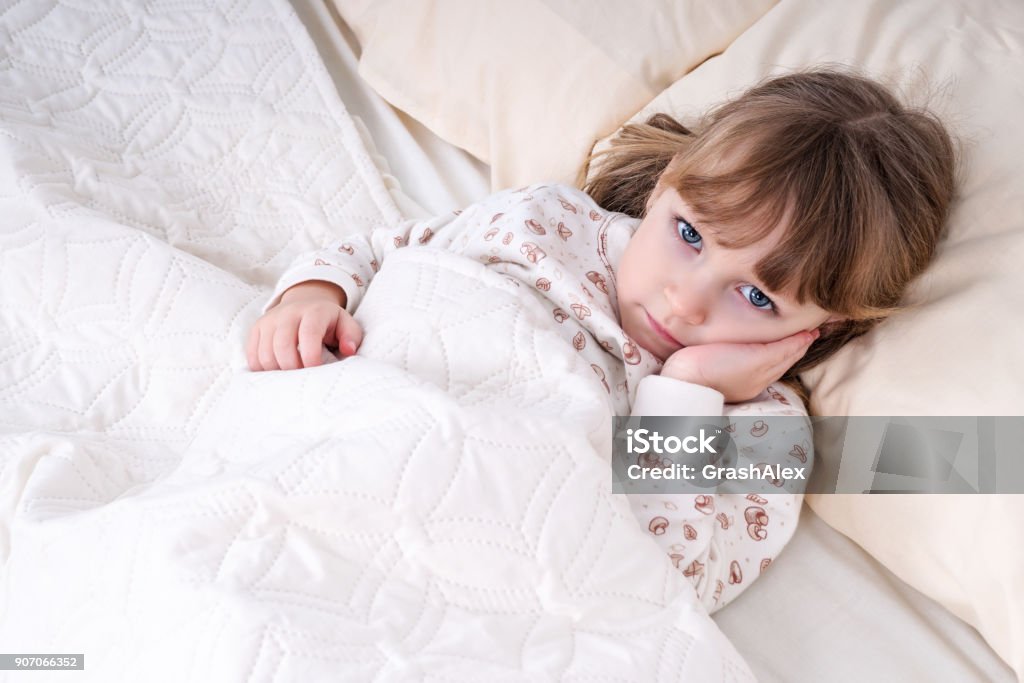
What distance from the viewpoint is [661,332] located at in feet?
3.14

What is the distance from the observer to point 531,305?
2.97 ft

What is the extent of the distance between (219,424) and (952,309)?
0.68 metres

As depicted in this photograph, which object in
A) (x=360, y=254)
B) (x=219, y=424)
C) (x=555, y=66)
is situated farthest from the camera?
(x=555, y=66)

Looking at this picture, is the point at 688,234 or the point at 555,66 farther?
the point at 555,66

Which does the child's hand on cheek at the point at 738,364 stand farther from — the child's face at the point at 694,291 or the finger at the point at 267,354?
the finger at the point at 267,354

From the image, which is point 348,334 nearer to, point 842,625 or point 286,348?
point 286,348

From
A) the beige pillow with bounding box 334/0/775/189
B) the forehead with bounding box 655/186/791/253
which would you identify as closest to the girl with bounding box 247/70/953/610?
the forehead with bounding box 655/186/791/253

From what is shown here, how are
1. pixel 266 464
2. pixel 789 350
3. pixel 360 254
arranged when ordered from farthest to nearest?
1. pixel 360 254
2. pixel 789 350
3. pixel 266 464

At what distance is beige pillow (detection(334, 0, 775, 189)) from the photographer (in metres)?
1.17

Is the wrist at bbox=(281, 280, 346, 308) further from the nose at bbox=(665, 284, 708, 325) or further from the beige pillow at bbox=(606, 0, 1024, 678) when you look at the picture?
the beige pillow at bbox=(606, 0, 1024, 678)

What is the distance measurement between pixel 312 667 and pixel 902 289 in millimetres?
664

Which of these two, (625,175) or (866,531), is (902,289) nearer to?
(866,531)

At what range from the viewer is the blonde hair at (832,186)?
0.86 meters

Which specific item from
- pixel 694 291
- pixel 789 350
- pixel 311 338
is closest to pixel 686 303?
pixel 694 291
